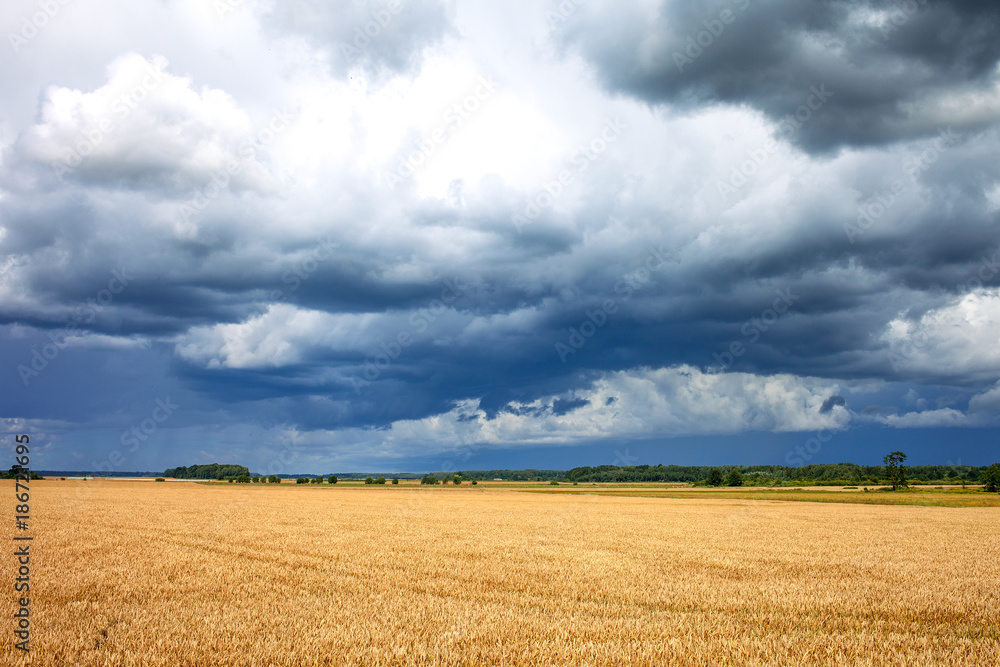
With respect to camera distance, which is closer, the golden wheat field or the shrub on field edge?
the golden wheat field

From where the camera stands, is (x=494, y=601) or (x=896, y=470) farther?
(x=896, y=470)

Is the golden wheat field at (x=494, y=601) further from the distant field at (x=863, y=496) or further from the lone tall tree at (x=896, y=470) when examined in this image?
the lone tall tree at (x=896, y=470)

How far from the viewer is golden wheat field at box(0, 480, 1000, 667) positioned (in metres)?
9.52

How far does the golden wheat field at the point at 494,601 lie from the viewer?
31.2 ft

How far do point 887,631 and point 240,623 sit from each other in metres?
12.8

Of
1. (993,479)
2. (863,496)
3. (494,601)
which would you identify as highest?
(494,601)

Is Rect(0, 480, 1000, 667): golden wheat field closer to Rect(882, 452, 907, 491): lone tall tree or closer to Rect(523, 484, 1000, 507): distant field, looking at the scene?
Rect(523, 484, 1000, 507): distant field

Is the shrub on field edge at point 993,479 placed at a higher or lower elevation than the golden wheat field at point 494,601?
lower

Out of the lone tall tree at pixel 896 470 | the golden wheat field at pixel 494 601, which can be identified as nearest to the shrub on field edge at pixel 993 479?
the lone tall tree at pixel 896 470

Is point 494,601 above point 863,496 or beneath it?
above

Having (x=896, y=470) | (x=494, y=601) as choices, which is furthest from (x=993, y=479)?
(x=494, y=601)

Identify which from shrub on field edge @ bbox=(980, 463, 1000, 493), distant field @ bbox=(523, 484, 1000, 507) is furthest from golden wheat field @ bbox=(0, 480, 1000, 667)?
shrub on field edge @ bbox=(980, 463, 1000, 493)

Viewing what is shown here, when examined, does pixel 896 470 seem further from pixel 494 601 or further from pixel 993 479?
pixel 494 601

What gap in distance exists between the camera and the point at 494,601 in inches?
520
